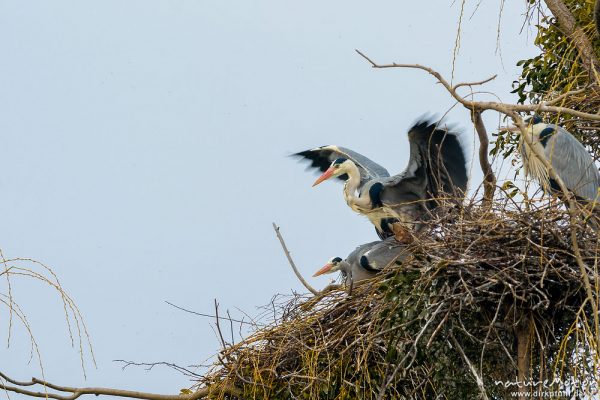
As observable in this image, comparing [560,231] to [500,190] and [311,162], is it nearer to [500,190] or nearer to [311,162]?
[500,190]

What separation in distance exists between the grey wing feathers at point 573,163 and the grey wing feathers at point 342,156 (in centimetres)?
137

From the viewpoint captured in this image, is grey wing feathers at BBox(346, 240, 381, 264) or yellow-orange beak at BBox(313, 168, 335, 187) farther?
yellow-orange beak at BBox(313, 168, 335, 187)

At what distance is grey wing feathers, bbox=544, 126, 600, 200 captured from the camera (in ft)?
21.0

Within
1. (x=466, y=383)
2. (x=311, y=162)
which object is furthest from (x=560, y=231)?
(x=311, y=162)

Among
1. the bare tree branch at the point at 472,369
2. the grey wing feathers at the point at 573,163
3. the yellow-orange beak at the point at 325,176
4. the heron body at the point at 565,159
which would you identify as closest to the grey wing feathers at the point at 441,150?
the heron body at the point at 565,159

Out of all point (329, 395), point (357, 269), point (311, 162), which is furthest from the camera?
point (311, 162)

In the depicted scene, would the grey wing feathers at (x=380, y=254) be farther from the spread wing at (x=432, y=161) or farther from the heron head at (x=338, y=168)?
the heron head at (x=338, y=168)

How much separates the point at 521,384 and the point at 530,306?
1.02 feet

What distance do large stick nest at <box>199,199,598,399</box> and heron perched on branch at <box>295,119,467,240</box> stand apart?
1.45 feet

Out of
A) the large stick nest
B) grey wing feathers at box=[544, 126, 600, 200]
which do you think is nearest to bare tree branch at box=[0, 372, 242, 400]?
the large stick nest

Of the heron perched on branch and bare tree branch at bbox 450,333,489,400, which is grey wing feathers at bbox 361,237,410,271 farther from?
bare tree branch at bbox 450,333,489,400

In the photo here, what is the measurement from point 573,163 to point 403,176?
93 centimetres

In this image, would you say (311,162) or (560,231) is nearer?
(560,231)

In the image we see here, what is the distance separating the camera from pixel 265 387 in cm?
555
